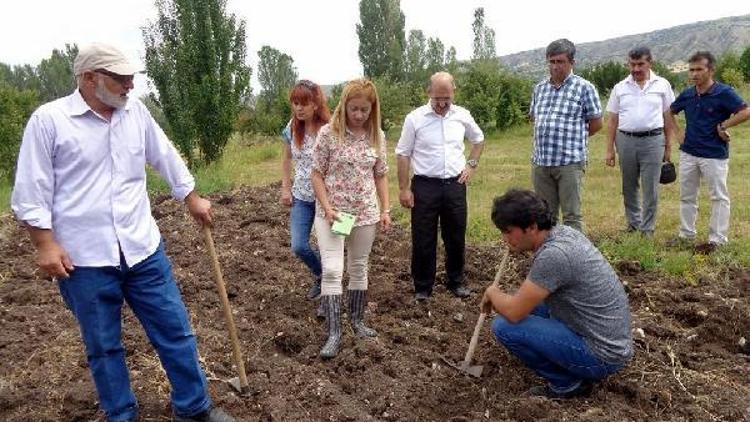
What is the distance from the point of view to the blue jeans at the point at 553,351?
3250 millimetres

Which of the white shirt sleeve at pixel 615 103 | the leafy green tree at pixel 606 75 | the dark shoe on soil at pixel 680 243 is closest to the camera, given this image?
the dark shoe on soil at pixel 680 243

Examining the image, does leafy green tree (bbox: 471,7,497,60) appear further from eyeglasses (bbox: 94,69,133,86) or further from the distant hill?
the distant hill

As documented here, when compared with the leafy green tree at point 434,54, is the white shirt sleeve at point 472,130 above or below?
below

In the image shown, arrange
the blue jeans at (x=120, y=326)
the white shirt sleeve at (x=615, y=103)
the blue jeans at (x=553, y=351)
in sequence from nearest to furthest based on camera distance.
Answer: the blue jeans at (x=120, y=326), the blue jeans at (x=553, y=351), the white shirt sleeve at (x=615, y=103)

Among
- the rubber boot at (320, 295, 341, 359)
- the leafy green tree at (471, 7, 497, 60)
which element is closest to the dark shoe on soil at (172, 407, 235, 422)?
the rubber boot at (320, 295, 341, 359)

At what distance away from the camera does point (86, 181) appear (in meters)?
2.75

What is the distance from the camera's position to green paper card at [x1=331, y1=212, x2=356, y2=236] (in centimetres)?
376

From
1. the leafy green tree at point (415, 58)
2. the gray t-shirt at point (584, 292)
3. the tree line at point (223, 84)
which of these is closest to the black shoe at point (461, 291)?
the gray t-shirt at point (584, 292)

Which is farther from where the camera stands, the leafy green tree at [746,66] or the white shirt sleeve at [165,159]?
the leafy green tree at [746,66]

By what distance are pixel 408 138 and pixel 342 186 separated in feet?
3.35

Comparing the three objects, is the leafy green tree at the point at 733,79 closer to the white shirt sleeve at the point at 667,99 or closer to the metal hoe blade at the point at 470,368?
the white shirt sleeve at the point at 667,99

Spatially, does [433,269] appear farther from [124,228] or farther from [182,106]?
[182,106]

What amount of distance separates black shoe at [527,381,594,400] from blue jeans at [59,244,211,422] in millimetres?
1685

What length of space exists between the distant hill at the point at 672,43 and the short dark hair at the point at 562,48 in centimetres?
6429
